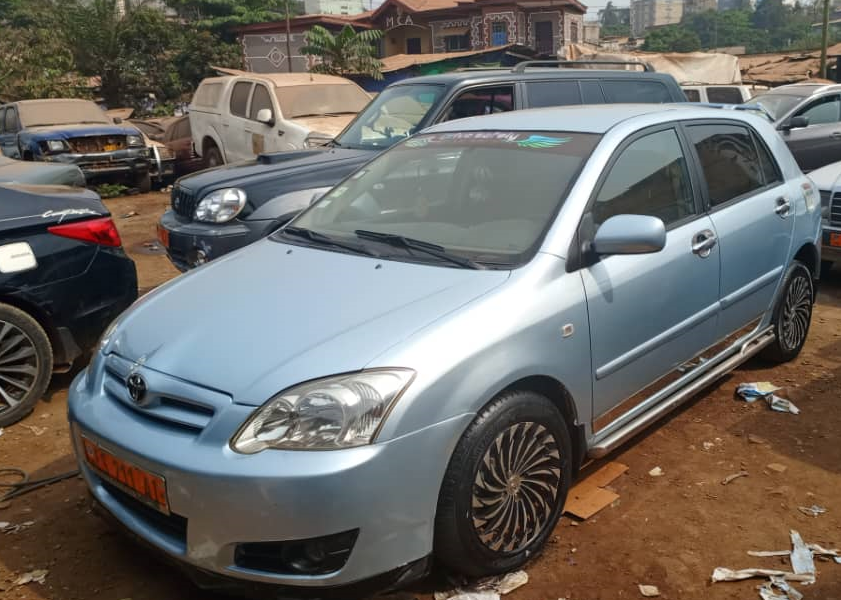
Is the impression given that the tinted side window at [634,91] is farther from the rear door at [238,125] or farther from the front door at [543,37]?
the front door at [543,37]

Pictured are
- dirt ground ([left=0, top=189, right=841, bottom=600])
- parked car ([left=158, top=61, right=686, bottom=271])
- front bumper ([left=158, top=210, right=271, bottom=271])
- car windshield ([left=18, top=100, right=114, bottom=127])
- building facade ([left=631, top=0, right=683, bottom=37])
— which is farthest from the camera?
building facade ([left=631, top=0, right=683, bottom=37])

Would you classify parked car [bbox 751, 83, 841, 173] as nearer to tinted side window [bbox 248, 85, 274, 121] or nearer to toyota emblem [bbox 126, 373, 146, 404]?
tinted side window [bbox 248, 85, 274, 121]

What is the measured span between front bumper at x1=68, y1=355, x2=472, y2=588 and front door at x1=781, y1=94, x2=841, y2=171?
31.7 feet

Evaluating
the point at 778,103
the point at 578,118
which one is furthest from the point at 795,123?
the point at 578,118

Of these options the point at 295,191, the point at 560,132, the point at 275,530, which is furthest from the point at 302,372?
the point at 295,191

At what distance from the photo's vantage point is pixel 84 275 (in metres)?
4.63

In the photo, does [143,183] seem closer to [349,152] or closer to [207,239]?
[349,152]

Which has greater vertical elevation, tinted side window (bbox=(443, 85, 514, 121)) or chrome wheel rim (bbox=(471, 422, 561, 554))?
tinted side window (bbox=(443, 85, 514, 121))

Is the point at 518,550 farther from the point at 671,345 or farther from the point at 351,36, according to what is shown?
the point at 351,36

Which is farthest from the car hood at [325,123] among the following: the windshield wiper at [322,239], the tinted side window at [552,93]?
the windshield wiper at [322,239]

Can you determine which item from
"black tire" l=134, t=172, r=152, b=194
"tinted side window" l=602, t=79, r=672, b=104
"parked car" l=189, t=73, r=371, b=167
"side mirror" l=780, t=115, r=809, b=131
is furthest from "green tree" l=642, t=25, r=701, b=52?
"tinted side window" l=602, t=79, r=672, b=104

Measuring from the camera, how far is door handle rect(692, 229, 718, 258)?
3.73 meters

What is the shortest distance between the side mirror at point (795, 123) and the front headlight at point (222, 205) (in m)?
7.46

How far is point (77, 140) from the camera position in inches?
501
